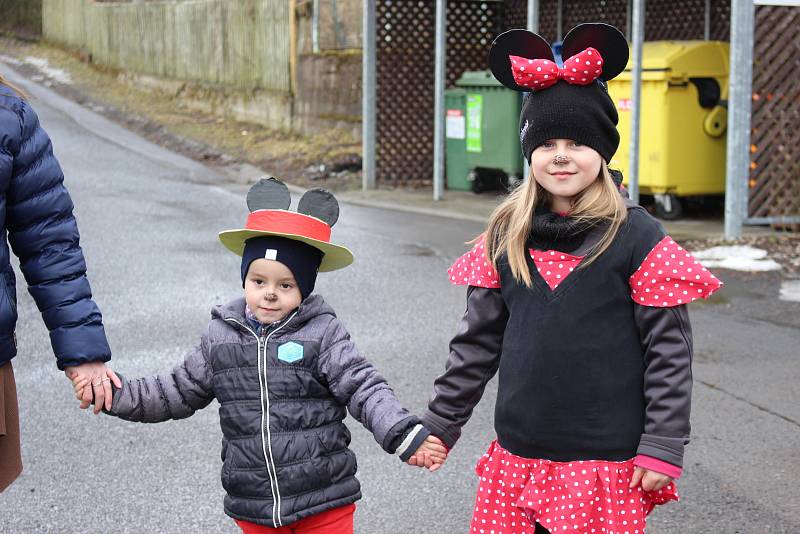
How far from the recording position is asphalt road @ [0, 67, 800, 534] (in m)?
4.62

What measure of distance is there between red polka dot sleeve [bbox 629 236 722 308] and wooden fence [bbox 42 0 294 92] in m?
17.2

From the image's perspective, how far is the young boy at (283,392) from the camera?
325 cm

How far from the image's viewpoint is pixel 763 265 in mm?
9602

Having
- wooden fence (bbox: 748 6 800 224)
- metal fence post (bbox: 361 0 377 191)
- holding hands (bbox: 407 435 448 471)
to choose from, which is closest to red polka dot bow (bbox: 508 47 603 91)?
holding hands (bbox: 407 435 448 471)

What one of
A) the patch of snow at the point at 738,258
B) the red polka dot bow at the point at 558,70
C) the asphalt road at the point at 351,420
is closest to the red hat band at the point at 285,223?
the red polka dot bow at the point at 558,70

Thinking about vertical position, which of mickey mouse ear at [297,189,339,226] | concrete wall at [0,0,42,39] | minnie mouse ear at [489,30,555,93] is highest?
concrete wall at [0,0,42,39]

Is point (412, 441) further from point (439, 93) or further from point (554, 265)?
point (439, 93)

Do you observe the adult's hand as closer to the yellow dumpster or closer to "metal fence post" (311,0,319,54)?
the yellow dumpster

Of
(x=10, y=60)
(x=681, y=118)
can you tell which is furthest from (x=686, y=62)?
(x=10, y=60)

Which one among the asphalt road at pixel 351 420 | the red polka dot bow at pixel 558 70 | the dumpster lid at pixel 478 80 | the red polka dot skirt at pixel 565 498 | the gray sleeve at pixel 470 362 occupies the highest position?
the red polka dot bow at pixel 558 70

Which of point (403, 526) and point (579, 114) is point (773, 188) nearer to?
point (403, 526)

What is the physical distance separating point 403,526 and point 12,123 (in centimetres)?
210

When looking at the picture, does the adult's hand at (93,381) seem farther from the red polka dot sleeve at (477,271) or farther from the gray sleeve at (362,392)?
the red polka dot sleeve at (477,271)

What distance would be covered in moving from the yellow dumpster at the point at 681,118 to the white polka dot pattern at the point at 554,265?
9.17 metres
